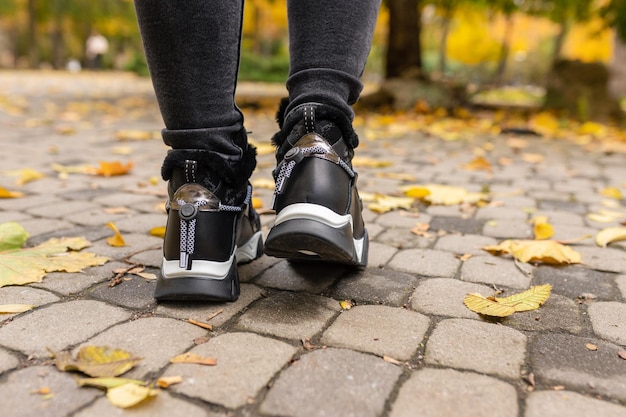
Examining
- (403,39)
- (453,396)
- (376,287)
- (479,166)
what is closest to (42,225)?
(376,287)

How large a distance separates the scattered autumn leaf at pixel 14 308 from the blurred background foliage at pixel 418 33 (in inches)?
243

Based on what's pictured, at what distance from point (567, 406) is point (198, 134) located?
2.86 feet

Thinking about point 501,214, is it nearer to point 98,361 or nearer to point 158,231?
point 158,231

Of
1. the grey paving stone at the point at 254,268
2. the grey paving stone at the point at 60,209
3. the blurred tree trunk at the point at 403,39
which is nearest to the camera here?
the grey paving stone at the point at 254,268

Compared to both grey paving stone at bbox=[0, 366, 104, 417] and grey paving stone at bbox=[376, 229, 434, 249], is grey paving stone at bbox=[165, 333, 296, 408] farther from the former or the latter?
grey paving stone at bbox=[376, 229, 434, 249]

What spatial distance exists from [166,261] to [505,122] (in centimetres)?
544

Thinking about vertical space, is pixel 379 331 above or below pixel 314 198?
below

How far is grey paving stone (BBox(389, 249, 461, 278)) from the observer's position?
A: 60.7 inches

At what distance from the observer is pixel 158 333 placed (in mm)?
1106

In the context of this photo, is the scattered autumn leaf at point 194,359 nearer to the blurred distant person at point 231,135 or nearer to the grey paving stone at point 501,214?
the blurred distant person at point 231,135

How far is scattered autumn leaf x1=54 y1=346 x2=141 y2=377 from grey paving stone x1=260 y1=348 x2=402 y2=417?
270 mm

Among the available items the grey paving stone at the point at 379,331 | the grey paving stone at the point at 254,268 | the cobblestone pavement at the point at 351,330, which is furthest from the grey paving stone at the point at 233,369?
the grey paving stone at the point at 254,268

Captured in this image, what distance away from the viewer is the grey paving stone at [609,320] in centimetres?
117

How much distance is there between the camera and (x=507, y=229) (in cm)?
198
